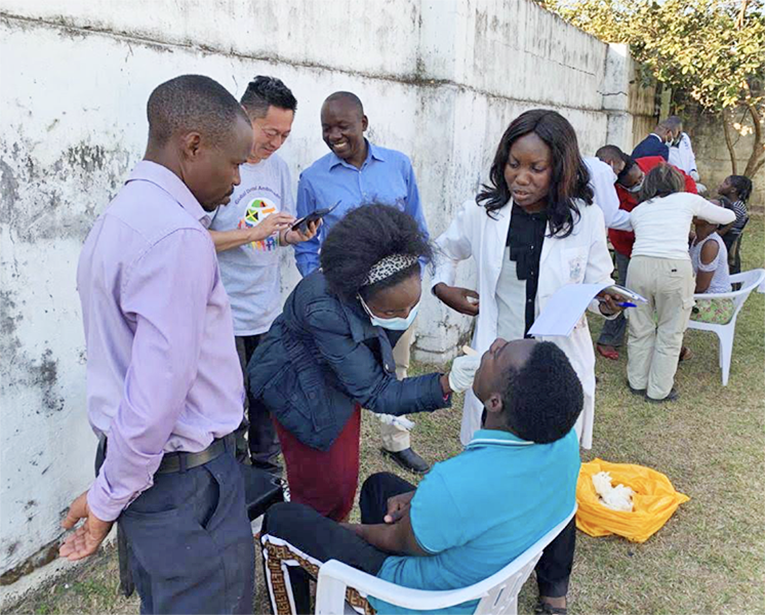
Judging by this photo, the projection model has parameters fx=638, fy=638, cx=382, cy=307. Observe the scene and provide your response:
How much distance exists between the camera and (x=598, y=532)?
3.06 m

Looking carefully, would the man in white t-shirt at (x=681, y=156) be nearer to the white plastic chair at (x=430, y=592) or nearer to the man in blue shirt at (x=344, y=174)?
the man in blue shirt at (x=344, y=174)

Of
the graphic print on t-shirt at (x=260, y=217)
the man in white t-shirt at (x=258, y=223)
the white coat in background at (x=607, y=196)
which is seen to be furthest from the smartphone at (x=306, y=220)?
the white coat in background at (x=607, y=196)

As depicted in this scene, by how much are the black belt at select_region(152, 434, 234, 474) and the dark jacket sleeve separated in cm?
52

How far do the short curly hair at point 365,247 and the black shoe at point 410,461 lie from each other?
5.96 feet

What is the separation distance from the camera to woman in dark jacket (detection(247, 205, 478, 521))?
194 centimetres

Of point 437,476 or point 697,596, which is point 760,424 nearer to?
point 697,596

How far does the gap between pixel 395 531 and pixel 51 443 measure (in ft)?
4.76

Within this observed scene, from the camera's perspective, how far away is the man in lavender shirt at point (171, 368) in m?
1.30

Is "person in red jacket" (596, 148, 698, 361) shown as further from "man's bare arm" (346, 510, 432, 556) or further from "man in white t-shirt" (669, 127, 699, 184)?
"man's bare arm" (346, 510, 432, 556)

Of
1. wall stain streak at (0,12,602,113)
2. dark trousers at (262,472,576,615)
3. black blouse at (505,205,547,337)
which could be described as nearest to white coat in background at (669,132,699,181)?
wall stain streak at (0,12,602,113)

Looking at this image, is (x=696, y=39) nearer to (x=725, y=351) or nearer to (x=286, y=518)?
(x=725, y=351)

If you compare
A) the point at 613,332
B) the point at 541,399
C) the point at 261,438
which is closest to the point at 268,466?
the point at 261,438

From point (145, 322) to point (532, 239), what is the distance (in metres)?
1.63

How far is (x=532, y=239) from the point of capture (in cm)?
249
